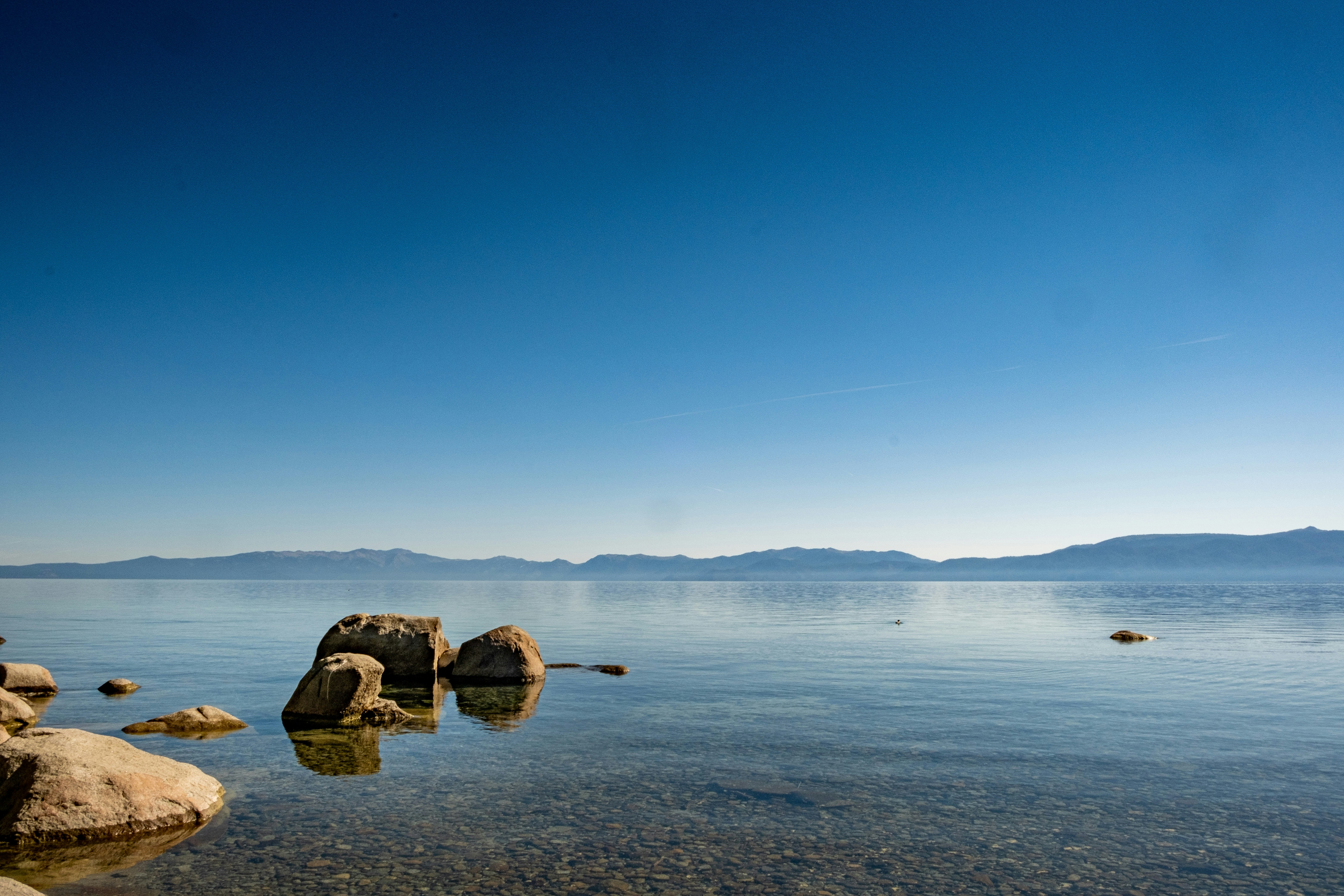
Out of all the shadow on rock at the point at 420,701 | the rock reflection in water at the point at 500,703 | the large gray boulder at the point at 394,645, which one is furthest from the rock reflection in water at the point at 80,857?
the large gray boulder at the point at 394,645

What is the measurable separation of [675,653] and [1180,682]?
22924mm

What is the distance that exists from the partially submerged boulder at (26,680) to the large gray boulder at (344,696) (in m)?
11.0

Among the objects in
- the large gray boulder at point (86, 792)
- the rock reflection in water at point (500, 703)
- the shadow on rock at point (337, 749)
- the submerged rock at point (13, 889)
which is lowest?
the rock reflection in water at point (500, 703)

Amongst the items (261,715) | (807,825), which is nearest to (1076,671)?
(807,825)

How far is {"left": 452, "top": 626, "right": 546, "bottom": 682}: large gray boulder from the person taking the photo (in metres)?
30.4

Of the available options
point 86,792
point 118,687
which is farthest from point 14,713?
point 86,792

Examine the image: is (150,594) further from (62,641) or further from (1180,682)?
(1180,682)

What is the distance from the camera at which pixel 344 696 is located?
2148cm

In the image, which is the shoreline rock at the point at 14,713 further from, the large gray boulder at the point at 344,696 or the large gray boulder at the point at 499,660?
the large gray boulder at the point at 499,660

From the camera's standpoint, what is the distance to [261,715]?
2297 centimetres

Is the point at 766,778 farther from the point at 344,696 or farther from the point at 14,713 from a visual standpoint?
the point at 14,713

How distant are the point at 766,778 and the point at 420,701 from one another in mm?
14167

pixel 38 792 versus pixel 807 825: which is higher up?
pixel 38 792

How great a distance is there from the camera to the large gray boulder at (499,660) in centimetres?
3044
